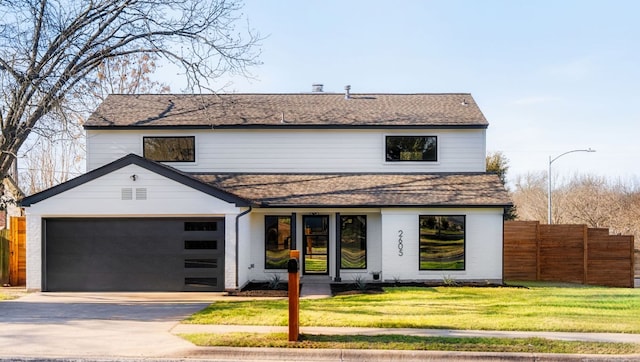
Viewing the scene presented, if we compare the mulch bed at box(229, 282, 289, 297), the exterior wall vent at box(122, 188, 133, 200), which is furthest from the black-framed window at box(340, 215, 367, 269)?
the exterior wall vent at box(122, 188, 133, 200)

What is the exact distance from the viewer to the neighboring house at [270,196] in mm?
14688

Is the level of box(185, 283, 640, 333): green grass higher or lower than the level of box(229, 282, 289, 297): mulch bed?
higher

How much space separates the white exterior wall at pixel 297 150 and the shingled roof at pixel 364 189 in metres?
0.40

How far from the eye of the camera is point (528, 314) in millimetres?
10656

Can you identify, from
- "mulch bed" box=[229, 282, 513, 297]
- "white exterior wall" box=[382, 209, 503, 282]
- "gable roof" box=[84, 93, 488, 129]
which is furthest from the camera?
"gable roof" box=[84, 93, 488, 129]

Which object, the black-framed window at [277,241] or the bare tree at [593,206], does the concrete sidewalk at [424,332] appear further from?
the bare tree at [593,206]

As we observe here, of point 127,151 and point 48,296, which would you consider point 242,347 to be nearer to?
point 48,296

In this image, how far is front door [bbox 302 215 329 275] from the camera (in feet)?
57.2

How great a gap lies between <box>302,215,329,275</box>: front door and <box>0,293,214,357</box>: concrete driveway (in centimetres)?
409

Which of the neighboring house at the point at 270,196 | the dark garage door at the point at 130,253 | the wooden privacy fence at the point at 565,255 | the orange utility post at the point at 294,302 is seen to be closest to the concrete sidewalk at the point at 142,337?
the orange utility post at the point at 294,302

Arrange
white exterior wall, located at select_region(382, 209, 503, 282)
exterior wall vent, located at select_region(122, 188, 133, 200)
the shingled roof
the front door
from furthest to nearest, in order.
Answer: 1. the front door
2. white exterior wall, located at select_region(382, 209, 503, 282)
3. the shingled roof
4. exterior wall vent, located at select_region(122, 188, 133, 200)

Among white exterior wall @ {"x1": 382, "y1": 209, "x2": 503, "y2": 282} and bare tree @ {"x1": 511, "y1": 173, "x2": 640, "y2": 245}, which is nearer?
white exterior wall @ {"x1": 382, "y1": 209, "x2": 503, "y2": 282}

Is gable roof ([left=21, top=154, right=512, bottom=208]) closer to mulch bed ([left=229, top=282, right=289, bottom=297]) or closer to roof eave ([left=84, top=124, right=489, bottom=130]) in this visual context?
roof eave ([left=84, top=124, right=489, bottom=130])

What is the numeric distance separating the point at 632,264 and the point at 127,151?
1809 centimetres
